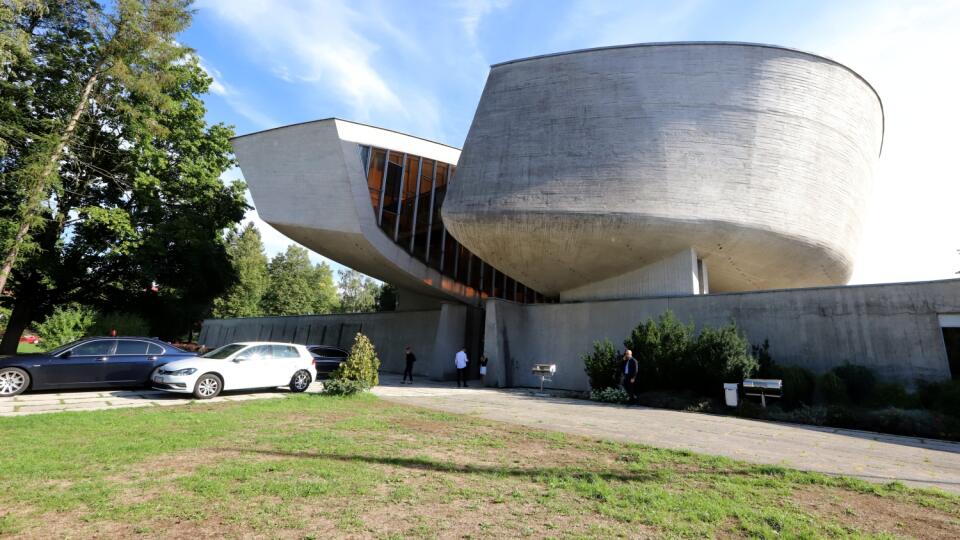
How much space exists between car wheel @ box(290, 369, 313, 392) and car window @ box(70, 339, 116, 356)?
14.1 feet

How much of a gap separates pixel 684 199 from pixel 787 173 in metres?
4.09

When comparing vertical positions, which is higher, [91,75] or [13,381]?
[91,75]

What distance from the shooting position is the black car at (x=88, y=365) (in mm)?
→ 9719

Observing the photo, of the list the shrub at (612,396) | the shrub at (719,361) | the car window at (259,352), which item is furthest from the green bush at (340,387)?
the shrub at (719,361)

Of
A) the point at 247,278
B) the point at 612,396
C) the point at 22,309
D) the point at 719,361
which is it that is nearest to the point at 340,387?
the point at 612,396

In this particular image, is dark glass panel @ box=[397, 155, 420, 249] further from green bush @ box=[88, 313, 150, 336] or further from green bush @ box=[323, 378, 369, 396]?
green bush @ box=[88, 313, 150, 336]

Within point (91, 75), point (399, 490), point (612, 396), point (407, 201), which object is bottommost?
point (399, 490)

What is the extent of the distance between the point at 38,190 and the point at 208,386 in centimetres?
1038

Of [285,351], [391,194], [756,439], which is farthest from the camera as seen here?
[391,194]

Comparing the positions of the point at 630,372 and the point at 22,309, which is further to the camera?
the point at 22,309

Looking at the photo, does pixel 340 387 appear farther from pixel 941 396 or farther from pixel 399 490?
pixel 941 396

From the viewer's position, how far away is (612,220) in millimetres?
15812

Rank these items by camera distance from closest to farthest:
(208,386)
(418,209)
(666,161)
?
(208,386) → (666,161) → (418,209)

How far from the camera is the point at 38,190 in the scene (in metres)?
14.5
